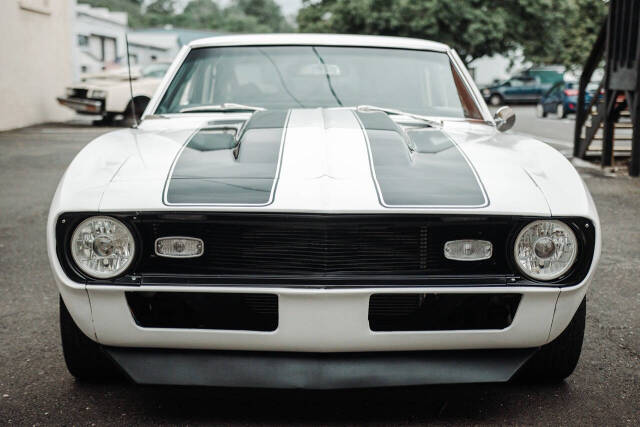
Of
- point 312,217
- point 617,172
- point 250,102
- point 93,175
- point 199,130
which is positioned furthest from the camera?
point 617,172

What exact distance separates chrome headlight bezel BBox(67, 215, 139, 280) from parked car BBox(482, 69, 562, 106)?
30.0 metres

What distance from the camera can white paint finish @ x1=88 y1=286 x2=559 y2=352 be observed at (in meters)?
2.30

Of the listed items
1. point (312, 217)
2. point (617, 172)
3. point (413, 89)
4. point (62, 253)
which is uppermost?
point (413, 89)

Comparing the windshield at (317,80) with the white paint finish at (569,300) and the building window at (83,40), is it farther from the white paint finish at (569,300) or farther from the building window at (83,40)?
the building window at (83,40)

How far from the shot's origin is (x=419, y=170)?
258 cm

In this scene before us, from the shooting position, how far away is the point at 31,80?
15.5 meters

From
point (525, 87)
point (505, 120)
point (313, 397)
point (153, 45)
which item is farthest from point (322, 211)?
point (153, 45)

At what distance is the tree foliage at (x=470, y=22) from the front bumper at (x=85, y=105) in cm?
2033

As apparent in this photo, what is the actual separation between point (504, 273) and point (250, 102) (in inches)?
69.3

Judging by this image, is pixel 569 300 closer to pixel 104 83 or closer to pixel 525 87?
pixel 104 83

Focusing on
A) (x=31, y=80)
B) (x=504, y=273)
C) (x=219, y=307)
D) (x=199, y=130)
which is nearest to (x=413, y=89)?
(x=199, y=130)

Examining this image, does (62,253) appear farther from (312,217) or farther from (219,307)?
(312,217)

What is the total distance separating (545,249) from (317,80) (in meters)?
1.74

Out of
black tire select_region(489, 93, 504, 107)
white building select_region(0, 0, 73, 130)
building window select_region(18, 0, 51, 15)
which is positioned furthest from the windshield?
black tire select_region(489, 93, 504, 107)
